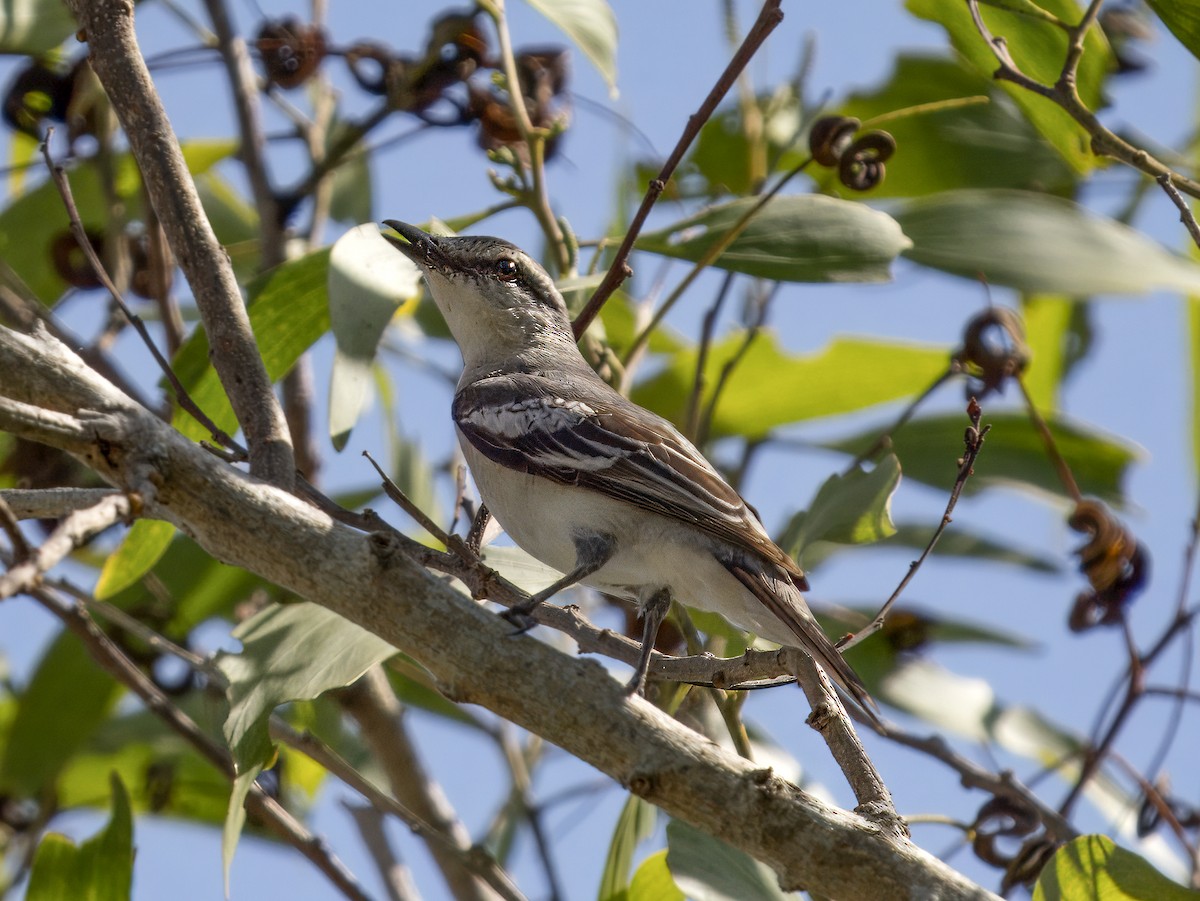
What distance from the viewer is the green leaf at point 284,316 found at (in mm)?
3420

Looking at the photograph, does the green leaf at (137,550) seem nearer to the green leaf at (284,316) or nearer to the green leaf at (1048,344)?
the green leaf at (284,316)

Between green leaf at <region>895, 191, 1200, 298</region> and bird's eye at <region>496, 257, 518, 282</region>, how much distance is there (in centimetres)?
120

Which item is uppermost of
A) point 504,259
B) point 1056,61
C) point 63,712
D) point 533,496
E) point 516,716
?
point 1056,61

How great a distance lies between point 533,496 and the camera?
3.20m

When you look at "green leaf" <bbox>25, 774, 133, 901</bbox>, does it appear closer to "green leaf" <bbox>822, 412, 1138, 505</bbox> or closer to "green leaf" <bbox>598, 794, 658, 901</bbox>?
"green leaf" <bbox>598, 794, 658, 901</bbox>

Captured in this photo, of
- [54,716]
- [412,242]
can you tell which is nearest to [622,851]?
[412,242]

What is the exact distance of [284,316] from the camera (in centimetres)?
362

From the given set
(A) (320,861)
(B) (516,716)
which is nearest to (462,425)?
(A) (320,861)

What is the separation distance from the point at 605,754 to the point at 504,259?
7.73 feet

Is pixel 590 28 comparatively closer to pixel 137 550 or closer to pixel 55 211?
pixel 137 550

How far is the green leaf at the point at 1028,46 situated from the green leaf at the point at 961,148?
3.33 feet

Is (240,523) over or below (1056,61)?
below

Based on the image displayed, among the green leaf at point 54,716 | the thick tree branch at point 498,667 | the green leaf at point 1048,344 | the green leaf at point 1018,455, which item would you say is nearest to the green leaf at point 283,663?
the thick tree branch at point 498,667

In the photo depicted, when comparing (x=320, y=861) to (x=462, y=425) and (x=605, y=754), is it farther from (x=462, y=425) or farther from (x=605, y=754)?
(x=605, y=754)
